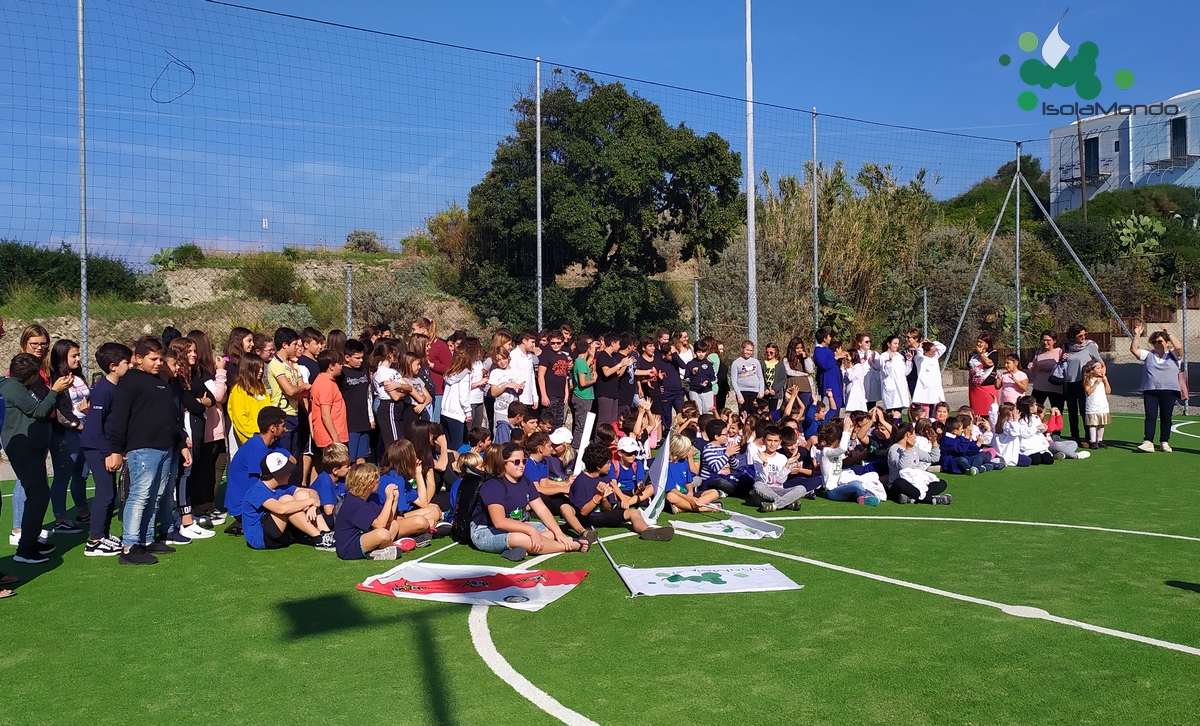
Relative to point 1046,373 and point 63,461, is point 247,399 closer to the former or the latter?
point 63,461

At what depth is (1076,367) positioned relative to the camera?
1416cm

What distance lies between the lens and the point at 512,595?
6.29 m

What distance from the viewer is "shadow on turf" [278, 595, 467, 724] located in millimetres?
4918

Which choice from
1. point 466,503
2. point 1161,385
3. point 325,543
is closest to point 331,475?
point 325,543

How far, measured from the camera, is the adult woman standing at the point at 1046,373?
14.6 meters

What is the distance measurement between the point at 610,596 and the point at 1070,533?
4.53 meters

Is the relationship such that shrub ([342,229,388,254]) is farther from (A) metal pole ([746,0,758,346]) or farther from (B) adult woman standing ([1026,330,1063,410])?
(B) adult woman standing ([1026,330,1063,410])

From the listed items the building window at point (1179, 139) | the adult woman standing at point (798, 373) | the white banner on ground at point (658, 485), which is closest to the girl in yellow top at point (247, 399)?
the white banner on ground at point (658, 485)

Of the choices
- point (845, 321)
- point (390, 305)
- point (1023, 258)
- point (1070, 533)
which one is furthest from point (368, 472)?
point (1023, 258)

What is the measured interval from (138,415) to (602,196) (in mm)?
11836

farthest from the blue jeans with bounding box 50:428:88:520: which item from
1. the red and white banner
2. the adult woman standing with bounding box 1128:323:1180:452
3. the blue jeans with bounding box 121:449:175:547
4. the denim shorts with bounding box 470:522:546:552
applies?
the adult woman standing with bounding box 1128:323:1180:452

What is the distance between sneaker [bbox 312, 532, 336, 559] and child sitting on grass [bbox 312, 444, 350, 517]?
397mm

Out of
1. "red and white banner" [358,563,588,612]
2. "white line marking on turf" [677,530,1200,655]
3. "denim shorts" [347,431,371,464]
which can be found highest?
"denim shorts" [347,431,371,464]

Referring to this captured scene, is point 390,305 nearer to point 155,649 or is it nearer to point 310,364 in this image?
point 310,364
